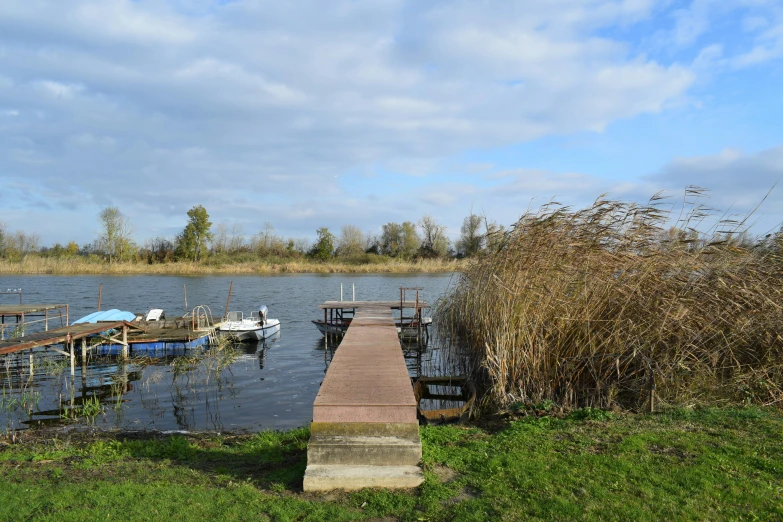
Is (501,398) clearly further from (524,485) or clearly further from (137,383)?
(137,383)

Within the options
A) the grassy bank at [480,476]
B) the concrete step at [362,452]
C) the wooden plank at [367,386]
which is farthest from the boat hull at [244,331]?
the concrete step at [362,452]

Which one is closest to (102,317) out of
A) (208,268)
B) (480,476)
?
(480,476)

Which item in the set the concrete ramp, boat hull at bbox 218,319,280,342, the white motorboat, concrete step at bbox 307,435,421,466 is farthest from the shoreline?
concrete step at bbox 307,435,421,466

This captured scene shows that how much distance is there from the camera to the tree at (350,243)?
73.6m

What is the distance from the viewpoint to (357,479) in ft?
17.6

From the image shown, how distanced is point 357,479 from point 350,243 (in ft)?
232

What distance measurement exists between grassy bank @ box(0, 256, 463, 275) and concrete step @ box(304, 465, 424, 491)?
46172 mm

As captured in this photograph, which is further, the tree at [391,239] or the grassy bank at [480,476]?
the tree at [391,239]

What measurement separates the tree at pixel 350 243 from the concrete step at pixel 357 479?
219 feet

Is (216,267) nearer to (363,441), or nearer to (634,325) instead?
(634,325)

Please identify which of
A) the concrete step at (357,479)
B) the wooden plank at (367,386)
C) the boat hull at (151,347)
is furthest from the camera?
the boat hull at (151,347)

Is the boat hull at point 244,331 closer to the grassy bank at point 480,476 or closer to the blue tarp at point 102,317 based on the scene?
the blue tarp at point 102,317

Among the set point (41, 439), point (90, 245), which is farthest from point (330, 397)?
point (90, 245)

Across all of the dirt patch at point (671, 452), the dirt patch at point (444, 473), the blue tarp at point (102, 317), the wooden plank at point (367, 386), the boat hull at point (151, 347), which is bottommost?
the boat hull at point (151, 347)
